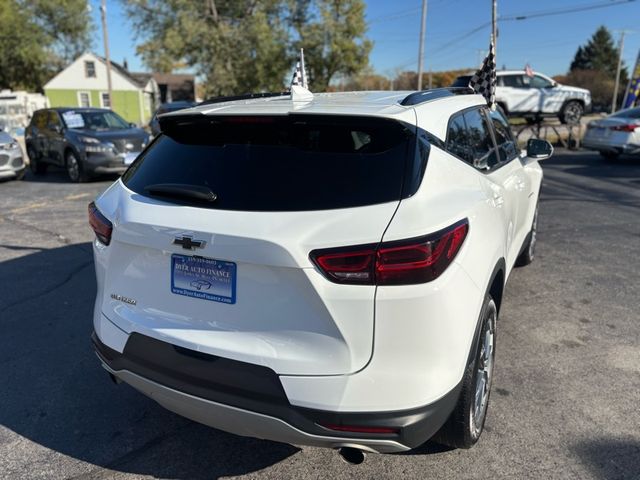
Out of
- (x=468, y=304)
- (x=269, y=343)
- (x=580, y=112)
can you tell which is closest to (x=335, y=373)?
(x=269, y=343)

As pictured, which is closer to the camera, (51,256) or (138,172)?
(138,172)

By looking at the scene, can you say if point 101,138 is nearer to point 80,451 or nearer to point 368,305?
point 80,451

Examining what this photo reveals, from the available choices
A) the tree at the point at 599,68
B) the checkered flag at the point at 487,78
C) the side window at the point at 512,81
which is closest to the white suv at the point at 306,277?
the checkered flag at the point at 487,78

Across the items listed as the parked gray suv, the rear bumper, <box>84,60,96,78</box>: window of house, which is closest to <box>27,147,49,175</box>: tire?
the parked gray suv

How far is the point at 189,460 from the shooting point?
8.70 ft

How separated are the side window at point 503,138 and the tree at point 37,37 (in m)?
49.2

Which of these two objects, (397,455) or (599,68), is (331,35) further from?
(599,68)

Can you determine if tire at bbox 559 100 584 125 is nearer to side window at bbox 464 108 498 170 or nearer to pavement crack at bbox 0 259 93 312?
side window at bbox 464 108 498 170

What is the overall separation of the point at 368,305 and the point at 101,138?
37.3ft

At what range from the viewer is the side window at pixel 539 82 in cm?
1914

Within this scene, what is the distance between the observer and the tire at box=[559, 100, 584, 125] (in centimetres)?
1941

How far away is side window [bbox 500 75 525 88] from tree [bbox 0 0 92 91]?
4128 cm

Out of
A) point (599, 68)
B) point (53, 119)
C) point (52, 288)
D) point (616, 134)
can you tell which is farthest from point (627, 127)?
point (599, 68)

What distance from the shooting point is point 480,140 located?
3311 millimetres
